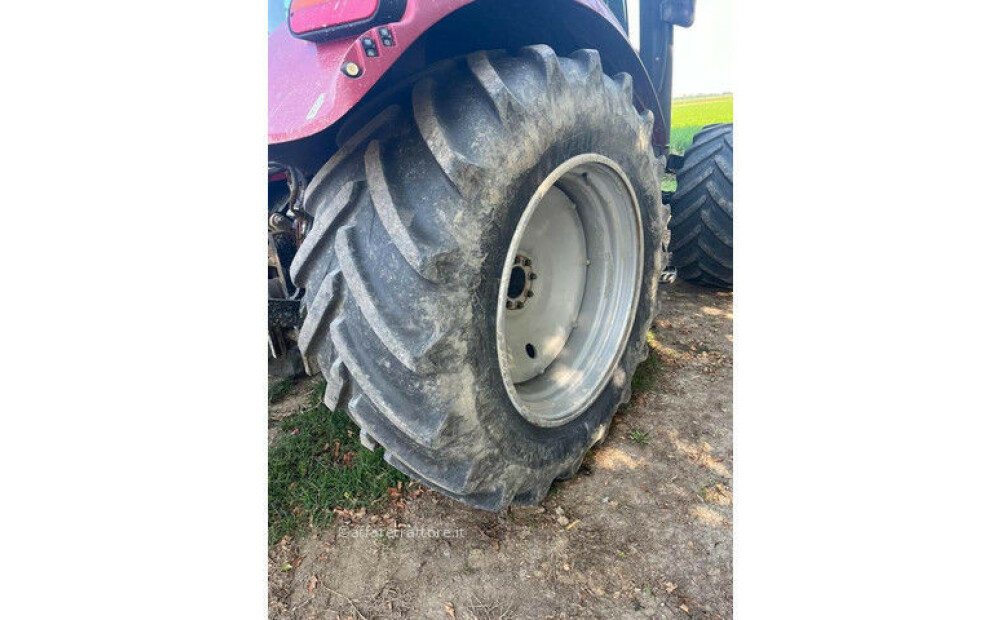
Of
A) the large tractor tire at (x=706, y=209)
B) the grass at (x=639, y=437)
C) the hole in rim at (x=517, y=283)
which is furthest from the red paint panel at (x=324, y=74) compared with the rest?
the large tractor tire at (x=706, y=209)

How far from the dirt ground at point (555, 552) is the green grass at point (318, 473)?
7 centimetres

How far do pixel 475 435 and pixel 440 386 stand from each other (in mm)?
193

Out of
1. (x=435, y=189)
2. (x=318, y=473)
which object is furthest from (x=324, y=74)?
(x=318, y=473)

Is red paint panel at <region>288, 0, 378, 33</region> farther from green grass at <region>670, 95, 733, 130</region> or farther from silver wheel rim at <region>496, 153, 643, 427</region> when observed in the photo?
green grass at <region>670, 95, 733, 130</region>

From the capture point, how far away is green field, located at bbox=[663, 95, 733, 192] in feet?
5.39

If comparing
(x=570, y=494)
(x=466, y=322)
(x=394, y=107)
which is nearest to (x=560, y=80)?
(x=394, y=107)

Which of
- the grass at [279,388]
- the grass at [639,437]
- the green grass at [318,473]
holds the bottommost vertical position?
the grass at [639,437]

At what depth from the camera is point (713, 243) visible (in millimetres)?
2596

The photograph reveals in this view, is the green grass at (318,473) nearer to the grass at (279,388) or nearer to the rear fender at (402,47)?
the grass at (279,388)

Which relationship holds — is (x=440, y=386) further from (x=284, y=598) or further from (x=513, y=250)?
(x=284, y=598)

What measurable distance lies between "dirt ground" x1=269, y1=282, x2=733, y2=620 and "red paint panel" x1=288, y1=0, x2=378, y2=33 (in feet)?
4.29

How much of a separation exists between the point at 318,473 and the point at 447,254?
1023 millimetres

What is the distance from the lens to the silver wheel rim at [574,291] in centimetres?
177

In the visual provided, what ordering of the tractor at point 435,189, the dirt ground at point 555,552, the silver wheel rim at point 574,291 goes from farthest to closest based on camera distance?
the silver wheel rim at point 574,291 → the dirt ground at point 555,552 → the tractor at point 435,189
